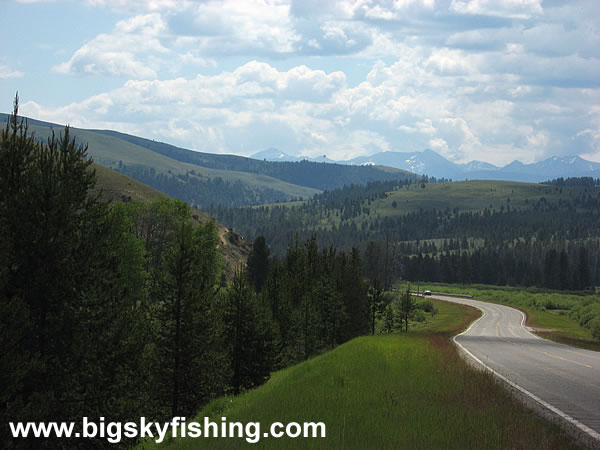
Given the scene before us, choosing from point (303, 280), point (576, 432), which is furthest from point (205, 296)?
point (303, 280)

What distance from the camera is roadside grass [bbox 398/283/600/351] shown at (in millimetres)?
55938

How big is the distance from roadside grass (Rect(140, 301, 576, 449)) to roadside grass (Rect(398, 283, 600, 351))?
99.8 feet

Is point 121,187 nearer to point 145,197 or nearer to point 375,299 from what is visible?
point 145,197

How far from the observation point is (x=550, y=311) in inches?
4557

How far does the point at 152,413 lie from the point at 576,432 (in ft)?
65.7

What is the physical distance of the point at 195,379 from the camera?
102 ft

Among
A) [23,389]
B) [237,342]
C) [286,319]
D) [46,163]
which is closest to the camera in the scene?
[23,389]

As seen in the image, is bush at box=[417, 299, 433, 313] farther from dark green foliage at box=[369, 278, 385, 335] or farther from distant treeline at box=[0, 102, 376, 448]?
distant treeline at box=[0, 102, 376, 448]

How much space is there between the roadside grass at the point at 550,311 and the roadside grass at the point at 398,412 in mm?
30426

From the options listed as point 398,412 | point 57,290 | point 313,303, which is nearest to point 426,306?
point 313,303

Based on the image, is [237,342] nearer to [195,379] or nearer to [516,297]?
[195,379]

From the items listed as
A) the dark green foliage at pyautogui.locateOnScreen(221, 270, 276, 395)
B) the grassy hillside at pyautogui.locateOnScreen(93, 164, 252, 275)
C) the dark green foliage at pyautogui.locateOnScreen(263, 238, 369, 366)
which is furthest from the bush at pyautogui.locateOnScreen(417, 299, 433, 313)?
the dark green foliage at pyautogui.locateOnScreen(221, 270, 276, 395)

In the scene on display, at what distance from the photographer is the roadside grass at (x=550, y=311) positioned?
55.9 metres

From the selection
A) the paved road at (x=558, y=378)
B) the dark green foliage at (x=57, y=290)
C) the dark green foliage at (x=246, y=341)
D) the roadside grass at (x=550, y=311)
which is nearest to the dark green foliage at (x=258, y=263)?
the roadside grass at (x=550, y=311)
